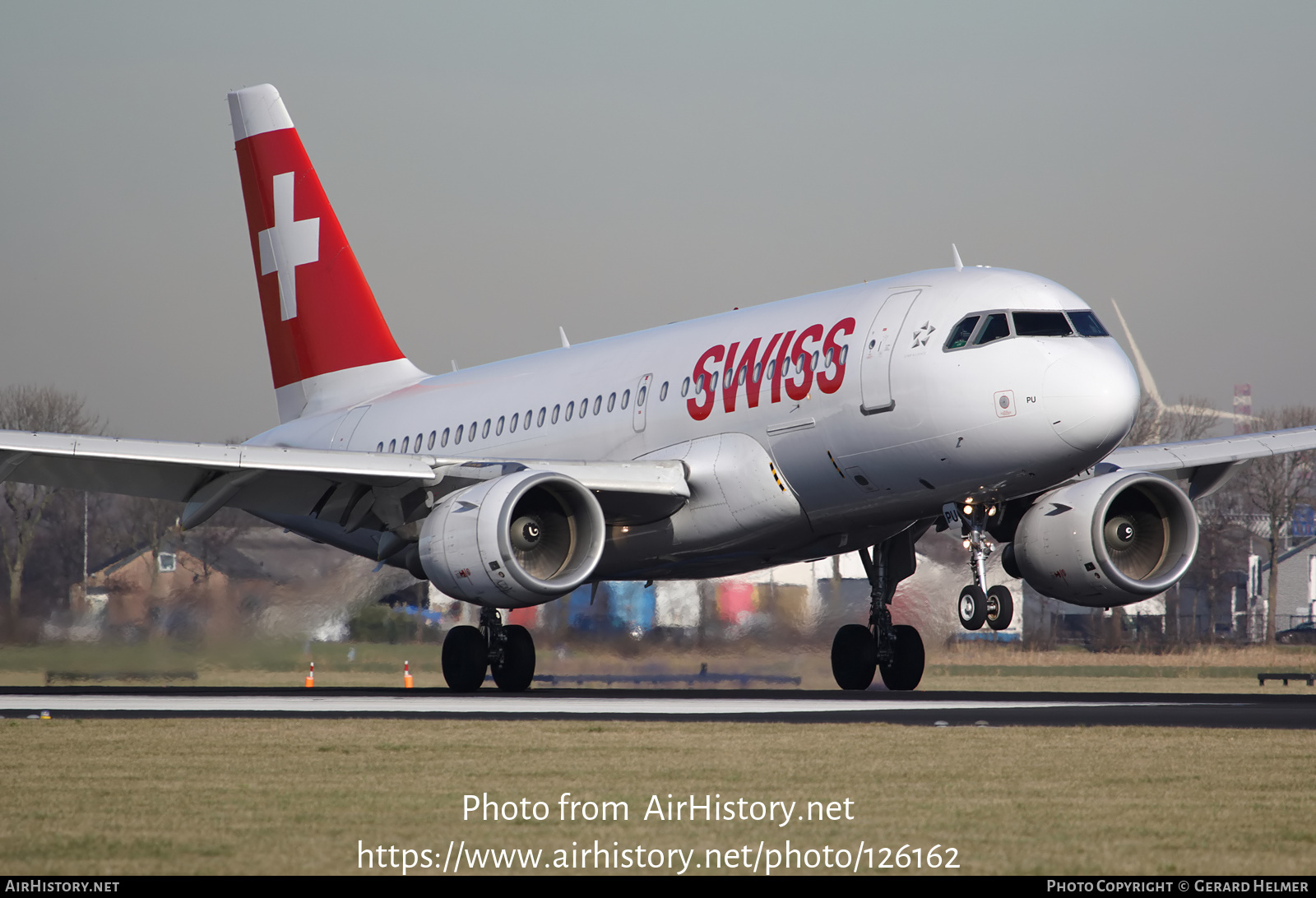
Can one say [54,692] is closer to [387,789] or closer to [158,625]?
[158,625]

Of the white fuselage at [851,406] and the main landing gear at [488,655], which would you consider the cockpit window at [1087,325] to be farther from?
the main landing gear at [488,655]

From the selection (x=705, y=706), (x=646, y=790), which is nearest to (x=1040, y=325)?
(x=705, y=706)

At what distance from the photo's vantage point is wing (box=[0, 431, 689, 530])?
845 inches

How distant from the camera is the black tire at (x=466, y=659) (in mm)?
24250

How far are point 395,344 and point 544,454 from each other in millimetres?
6637

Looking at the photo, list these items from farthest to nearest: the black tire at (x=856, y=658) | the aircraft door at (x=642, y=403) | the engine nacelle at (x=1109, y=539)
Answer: the black tire at (x=856, y=658)
the aircraft door at (x=642, y=403)
the engine nacelle at (x=1109, y=539)

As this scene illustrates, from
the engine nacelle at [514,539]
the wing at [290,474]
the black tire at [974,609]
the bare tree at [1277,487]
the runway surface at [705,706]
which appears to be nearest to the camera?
the runway surface at [705,706]

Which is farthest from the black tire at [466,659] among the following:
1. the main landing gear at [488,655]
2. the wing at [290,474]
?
the wing at [290,474]

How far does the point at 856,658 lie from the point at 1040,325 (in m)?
6.82

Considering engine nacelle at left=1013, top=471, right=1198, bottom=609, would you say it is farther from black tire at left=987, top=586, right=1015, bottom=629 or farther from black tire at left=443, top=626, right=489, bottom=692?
black tire at left=443, top=626, right=489, bottom=692

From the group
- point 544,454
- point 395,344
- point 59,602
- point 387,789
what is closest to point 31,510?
point 59,602

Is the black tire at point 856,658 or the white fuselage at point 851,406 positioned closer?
the white fuselage at point 851,406

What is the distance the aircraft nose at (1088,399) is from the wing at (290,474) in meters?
5.31

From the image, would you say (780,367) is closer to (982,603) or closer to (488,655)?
(982,603)
